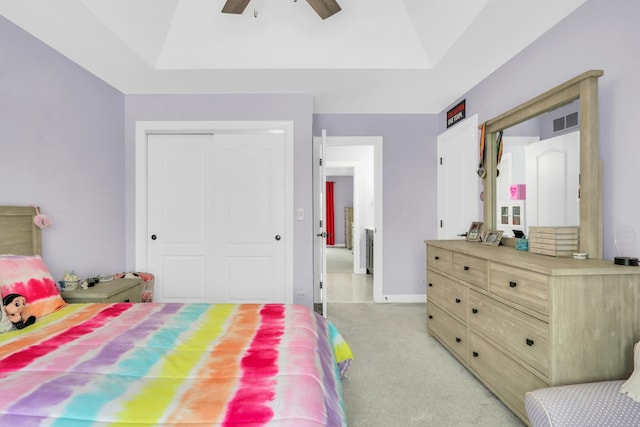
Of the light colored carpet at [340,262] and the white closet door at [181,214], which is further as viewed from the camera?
the light colored carpet at [340,262]

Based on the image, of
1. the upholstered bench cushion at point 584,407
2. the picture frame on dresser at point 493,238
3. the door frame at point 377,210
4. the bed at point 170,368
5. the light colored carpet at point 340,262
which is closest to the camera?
the bed at point 170,368

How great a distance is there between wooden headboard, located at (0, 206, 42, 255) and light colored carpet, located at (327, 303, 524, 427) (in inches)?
92.8

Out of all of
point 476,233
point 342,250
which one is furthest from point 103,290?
point 342,250

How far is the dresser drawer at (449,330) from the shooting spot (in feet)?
7.66

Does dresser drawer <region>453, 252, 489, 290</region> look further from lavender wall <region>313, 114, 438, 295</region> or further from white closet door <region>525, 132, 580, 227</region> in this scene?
lavender wall <region>313, 114, 438, 295</region>

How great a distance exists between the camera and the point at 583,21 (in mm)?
1916

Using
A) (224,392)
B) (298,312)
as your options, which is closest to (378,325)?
(298,312)

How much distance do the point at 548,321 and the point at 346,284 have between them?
12.3 feet

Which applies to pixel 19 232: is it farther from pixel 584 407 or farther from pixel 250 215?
pixel 584 407

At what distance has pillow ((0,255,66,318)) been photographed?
5.69ft

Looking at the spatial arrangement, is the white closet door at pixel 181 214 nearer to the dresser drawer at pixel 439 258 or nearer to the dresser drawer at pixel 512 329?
the dresser drawer at pixel 439 258

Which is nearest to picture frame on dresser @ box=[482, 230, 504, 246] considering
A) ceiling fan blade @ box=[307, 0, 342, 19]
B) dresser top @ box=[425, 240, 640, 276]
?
dresser top @ box=[425, 240, 640, 276]

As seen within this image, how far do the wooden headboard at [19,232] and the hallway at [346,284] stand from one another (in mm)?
3083

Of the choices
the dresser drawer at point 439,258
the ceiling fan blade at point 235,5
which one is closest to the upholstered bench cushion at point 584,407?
the dresser drawer at point 439,258
